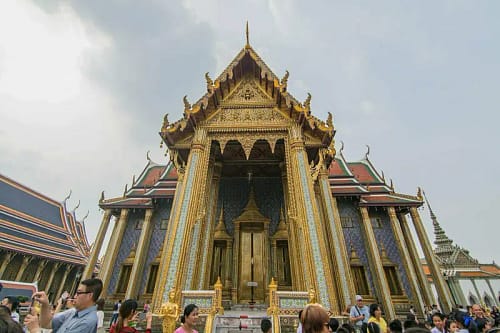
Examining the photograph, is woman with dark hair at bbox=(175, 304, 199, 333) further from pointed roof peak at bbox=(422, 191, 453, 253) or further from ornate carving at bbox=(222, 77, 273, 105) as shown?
pointed roof peak at bbox=(422, 191, 453, 253)

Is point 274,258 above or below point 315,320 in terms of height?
above

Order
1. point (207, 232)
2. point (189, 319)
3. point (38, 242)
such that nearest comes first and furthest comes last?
point (189, 319)
point (207, 232)
point (38, 242)

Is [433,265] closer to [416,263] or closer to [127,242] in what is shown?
[416,263]

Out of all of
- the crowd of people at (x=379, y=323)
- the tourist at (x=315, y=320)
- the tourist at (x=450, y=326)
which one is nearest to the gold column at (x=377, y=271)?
the crowd of people at (x=379, y=323)

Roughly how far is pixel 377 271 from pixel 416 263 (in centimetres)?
228

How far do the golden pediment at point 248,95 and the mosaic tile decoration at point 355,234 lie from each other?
6.90 m

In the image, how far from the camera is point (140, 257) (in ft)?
38.5

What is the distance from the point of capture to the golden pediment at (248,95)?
9.57 metres

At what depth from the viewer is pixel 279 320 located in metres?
5.73

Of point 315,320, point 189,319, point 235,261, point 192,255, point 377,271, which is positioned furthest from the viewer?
point 377,271

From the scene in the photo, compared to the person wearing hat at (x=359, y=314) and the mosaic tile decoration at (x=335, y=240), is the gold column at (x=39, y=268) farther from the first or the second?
the person wearing hat at (x=359, y=314)

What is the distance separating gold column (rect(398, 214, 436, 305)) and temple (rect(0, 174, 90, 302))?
67.7ft

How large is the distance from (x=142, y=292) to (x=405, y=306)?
1146cm

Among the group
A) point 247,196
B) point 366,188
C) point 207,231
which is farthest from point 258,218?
point 366,188
